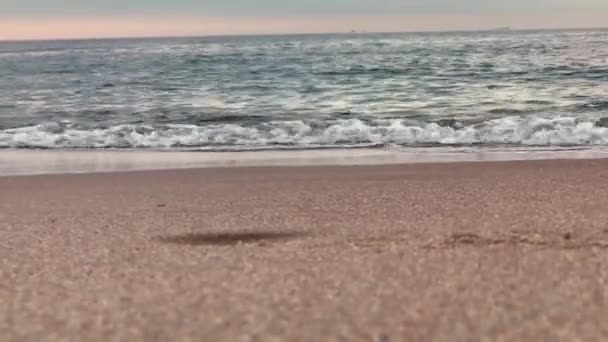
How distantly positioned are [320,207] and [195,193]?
183 centimetres

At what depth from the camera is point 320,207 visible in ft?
24.0

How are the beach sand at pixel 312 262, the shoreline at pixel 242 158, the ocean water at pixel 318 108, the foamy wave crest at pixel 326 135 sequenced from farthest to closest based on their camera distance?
the ocean water at pixel 318 108, the foamy wave crest at pixel 326 135, the shoreline at pixel 242 158, the beach sand at pixel 312 262

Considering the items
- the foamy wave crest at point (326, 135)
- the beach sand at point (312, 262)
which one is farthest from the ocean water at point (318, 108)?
the beach sand at point (312, 262)

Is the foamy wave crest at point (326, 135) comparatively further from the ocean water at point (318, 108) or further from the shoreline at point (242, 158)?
the shoreline at point (242, 158)

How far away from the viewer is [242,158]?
12.2 metres

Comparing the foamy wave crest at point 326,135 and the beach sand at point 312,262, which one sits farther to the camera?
the foamy wave crest at point 326,135

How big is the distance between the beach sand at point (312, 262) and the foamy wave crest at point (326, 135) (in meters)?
5.39

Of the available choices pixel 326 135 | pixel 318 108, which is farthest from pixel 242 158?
pixel 318 108

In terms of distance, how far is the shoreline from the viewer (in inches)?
445

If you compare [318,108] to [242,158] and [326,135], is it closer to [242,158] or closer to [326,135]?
[326,135]

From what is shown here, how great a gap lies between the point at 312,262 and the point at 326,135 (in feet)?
33.5

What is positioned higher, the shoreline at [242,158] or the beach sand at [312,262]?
the beach sand at [312,262]

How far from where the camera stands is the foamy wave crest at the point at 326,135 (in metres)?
14.1

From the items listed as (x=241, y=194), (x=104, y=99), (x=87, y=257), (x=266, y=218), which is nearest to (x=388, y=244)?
(x=266, y=218)
